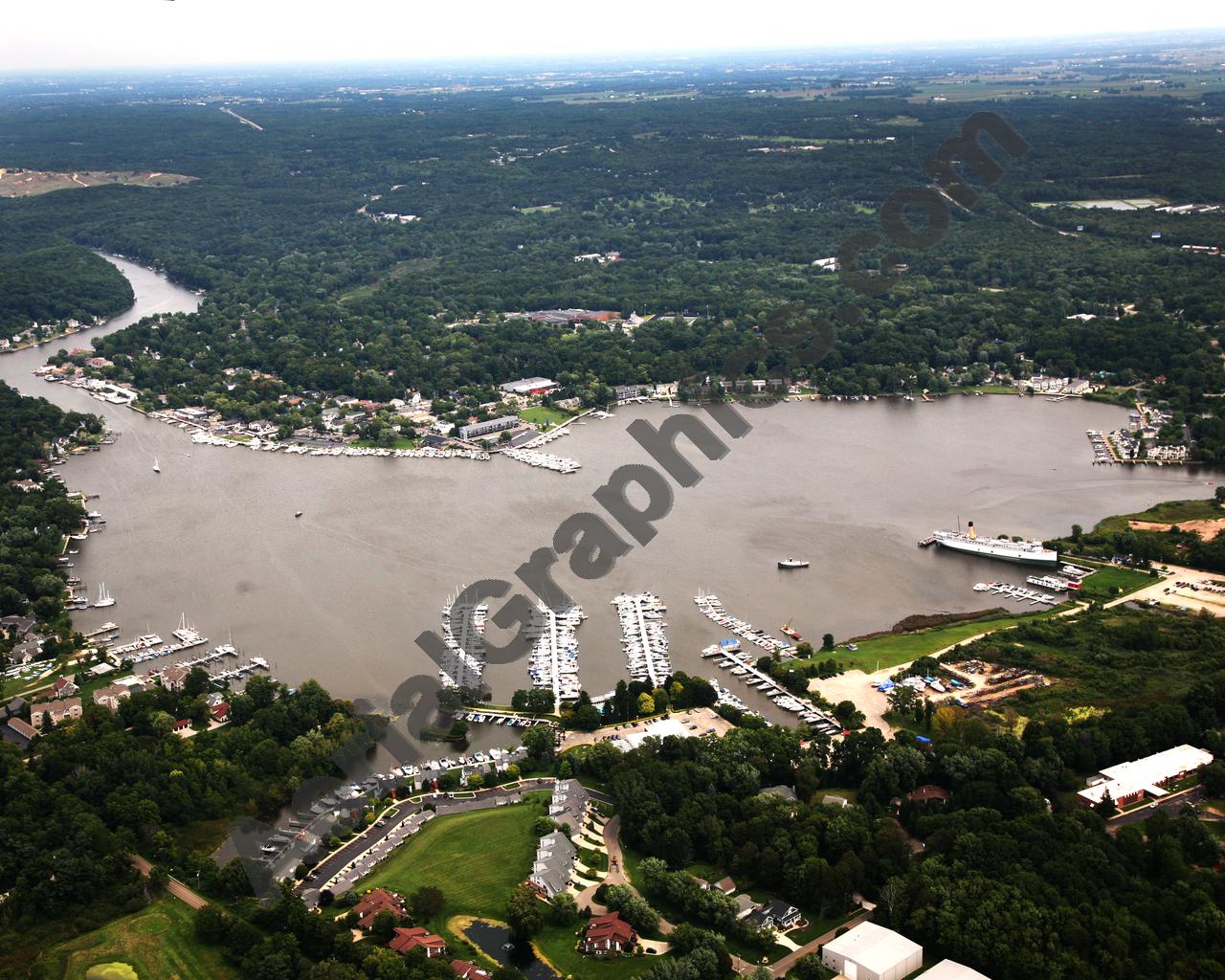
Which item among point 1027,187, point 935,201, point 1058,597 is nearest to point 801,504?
point 1058,597

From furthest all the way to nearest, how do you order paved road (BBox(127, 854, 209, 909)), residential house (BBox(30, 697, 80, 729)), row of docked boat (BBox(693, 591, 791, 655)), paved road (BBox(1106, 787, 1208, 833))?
1. row of docked boat (BBox(693, 591, 791, 655))
2. residential house (BBox(30, 697, 80, 729))
3. paved road (BBox(1106, 787, 1208, 833))
4. paved road (BBox(127, 854, 209, 909))

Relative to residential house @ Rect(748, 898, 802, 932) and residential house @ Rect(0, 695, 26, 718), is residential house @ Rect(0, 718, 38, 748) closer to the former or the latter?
residential house @ Rect(0, 695, 26, 718)

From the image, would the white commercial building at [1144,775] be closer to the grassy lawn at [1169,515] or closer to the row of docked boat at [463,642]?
the grassy lawn at [1169,515]

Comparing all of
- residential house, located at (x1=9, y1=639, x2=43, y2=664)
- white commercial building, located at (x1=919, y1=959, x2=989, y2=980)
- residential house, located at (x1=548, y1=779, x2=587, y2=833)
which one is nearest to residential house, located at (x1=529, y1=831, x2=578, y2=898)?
residential house, located at (x1=548, y1=779, x2=587, y2=833)

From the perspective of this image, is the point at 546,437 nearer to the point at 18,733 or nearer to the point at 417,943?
the point at 18,733

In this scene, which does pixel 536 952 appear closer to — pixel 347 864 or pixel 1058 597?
pixel 347 864

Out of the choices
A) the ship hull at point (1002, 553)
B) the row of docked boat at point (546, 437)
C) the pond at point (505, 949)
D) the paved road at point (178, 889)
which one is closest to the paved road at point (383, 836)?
the paved road at point (178, 889)
